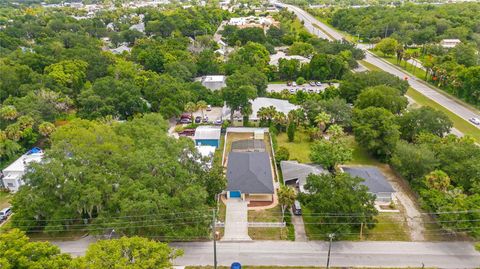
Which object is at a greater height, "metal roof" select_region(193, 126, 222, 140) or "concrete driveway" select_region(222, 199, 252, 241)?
"metal roof" select_region(193, 126, 222, 140)

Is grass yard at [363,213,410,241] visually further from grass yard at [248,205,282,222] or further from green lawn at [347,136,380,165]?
green lawn at [347,136,380,165]

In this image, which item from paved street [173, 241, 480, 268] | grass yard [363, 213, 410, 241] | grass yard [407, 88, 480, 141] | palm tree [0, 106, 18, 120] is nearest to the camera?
paved street [173, 241, 480, 268]

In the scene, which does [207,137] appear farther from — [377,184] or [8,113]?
[8,113]

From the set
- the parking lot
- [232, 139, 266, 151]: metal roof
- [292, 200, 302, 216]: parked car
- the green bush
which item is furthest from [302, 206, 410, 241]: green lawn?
the green bush

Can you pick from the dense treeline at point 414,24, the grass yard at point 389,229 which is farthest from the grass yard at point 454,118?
the dense treeline at point 414,24

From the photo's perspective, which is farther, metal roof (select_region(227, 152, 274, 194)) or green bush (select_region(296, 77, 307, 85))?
green bush (select_region(296, 77, 307, 85))

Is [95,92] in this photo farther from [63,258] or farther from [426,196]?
[426,196]

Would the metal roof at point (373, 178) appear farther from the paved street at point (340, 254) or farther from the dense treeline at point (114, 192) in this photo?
the dense treeline at point (114, 192)
